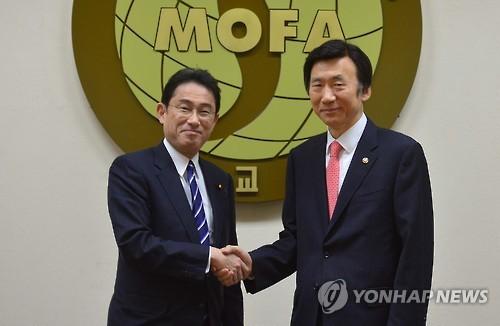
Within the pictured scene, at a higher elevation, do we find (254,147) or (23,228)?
(254,147)

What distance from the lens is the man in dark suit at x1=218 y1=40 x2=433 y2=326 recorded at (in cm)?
158

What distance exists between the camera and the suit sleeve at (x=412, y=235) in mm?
1554

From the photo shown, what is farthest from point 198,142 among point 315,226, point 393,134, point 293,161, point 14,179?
point 14,179

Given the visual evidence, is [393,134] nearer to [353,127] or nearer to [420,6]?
[353,127]

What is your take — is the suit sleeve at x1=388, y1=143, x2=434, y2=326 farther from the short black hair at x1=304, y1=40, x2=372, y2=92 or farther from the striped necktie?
the striped necktie

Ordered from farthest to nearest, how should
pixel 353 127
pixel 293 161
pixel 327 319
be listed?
pixel 293 161
pixel 353 127
pixel 327 319

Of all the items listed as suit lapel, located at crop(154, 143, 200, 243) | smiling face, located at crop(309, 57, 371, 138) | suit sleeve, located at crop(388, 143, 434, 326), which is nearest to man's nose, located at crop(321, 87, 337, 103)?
smiling face, located at crop(309, 57, 371, 138)

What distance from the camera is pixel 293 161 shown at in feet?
6.20

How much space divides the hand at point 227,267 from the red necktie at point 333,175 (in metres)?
0.32

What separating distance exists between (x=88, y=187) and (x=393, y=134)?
1325 mm

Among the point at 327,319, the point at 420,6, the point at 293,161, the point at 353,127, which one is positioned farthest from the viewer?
the point at 420,6

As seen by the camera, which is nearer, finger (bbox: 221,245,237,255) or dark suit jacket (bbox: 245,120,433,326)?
dark suit jacket (bbox: 245,120,433,326)

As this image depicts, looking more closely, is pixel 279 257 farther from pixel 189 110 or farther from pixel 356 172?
pixel 189 110

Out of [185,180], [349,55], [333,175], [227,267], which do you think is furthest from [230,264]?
[349,55]
